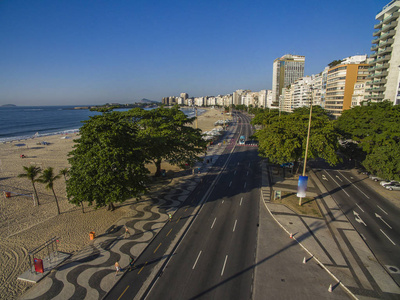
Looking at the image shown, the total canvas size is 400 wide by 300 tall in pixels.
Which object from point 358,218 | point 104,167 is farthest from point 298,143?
point 104,167

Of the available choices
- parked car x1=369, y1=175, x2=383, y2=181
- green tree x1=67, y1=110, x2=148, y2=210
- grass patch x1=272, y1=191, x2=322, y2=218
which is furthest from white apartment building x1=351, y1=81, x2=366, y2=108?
green tree x1=67, y1=110, x2=148, y2=210

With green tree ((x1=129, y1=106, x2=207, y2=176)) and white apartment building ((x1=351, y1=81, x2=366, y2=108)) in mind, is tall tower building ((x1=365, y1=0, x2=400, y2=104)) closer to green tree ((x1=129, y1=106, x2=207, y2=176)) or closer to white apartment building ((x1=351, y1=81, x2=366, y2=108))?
white apartment building ((x1=351, y1=81, x2=366, y2=108))

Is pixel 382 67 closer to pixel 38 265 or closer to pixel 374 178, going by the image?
pixel 374 178

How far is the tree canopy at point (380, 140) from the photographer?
1272 inches

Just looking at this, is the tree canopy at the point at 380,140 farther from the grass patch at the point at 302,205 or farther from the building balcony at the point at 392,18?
the building balcony at the point at 392,18

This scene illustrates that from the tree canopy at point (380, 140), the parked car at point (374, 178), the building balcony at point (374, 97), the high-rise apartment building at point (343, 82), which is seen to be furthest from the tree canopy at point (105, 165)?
the high-rise apartment building at point (343, 82)

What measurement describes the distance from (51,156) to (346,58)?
12260cm

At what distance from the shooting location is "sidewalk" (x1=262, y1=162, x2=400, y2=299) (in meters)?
16.1

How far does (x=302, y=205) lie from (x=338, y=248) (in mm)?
8809

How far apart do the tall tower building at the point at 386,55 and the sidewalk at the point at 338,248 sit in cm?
5769

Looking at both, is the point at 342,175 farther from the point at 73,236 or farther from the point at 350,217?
the point at 73,236

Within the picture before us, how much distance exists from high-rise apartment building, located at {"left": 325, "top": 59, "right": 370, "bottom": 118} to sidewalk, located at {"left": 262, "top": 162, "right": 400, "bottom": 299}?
254 feet

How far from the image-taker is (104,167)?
73.6ft

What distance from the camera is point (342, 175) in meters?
41.4
